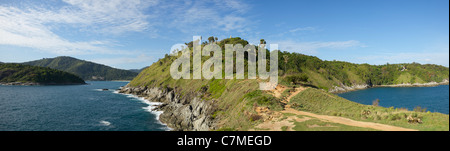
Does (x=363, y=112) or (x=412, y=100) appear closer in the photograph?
(x=363, y=112)

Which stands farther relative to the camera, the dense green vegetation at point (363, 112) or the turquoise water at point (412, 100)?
the turquoise water at point (412, 100)

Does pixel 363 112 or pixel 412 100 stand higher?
pixel 363 112

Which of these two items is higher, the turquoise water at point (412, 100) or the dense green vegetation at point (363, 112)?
the dense green vegetation at point (363, 112)

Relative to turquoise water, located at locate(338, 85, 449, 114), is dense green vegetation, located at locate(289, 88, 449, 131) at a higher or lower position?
higher

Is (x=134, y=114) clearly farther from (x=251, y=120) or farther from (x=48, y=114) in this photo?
(x=251, y=120)

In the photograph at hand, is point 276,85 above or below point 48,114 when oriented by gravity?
above

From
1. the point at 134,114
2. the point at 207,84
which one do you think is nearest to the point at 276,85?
the point at 207,84

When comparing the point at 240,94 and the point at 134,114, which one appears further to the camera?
the point at 134,114

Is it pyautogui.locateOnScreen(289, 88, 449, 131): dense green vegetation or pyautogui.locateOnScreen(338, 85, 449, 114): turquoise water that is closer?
pyautogui.locateOnScreen(289, 88, 449, 131): dense green vegetation
